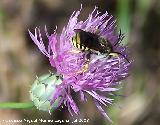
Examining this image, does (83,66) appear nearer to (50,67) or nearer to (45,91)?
(45,91)

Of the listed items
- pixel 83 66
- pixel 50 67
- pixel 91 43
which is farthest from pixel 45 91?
pixel 50 67

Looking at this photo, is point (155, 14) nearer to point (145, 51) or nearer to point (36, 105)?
point (145, 51)

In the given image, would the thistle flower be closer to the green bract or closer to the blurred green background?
the green bract

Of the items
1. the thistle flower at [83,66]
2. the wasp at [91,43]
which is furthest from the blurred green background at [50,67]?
the wasp at [91,43]

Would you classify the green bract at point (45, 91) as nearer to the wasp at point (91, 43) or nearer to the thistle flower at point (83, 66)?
the thistle flower at point (83, 66)

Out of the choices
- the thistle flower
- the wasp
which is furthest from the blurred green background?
the wasp
